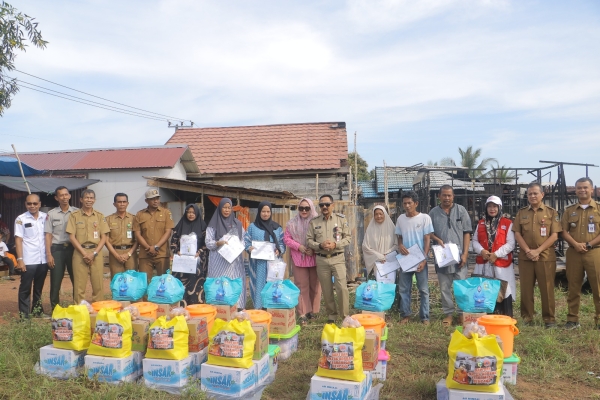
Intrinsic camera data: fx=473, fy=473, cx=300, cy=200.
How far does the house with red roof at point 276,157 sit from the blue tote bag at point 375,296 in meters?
7.26

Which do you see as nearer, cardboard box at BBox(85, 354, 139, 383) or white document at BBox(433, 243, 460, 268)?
cardboard box at BBox(85, 354, 139, 383)

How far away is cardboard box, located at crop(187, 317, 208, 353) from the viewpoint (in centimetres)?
394

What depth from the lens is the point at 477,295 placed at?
15.1ft

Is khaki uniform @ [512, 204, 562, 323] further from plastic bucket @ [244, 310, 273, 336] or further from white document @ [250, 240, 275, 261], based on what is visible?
plastic bucket @ [244, 310, 273, 336]

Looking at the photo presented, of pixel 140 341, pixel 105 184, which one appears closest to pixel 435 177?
pixel 105 184

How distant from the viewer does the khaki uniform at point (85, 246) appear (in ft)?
18.7

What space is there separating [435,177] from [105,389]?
617 inches

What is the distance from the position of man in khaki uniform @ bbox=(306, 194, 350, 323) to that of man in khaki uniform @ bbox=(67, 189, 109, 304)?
2595 millimetres

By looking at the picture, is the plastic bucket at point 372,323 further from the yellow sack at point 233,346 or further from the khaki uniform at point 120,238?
the khaki uniform at point 120,238

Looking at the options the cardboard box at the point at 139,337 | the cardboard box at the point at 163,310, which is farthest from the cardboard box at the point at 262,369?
the cardboard box at the point at 163,310

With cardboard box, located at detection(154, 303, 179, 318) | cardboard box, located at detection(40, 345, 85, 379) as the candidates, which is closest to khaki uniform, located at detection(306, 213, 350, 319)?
cardboard box, located at detection(154, 303, 179, 318)

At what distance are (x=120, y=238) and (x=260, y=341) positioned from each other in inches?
117

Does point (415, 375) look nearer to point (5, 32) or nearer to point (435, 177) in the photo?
point (5, 32)

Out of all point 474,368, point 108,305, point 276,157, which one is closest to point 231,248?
point 108,305
